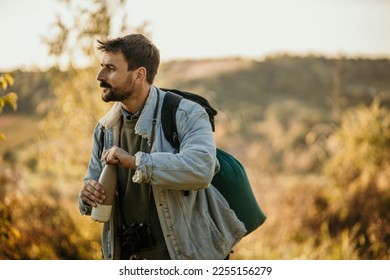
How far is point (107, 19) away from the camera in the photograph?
4.86 meters

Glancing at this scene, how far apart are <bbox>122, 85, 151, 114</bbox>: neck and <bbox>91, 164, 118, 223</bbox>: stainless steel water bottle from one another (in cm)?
26

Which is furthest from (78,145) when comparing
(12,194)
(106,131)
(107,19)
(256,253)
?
(106,131)

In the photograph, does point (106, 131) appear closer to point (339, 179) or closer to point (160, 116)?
point (160, 116)

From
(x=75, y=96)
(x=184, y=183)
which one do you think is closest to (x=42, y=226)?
(x=75, y=96)

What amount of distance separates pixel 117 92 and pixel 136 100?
91mm

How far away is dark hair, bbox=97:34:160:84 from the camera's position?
2475mm

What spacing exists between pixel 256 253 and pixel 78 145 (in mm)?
1715

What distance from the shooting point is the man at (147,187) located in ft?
7.81

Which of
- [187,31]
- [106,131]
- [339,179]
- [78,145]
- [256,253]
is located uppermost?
[187,31]

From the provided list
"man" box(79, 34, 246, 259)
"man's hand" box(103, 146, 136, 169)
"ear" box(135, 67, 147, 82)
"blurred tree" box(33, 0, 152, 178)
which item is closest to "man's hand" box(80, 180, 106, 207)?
"man" box(79, 34, 246, 259)

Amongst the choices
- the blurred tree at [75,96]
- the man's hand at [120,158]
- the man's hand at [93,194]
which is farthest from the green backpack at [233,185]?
the blurred tree at [75,96]

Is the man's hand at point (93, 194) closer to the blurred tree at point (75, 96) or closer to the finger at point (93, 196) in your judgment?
the finger at point (93, 196)

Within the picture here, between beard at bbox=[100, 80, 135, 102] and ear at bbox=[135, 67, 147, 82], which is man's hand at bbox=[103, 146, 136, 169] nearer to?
beard at bbox=[100, 80, 135, 102]
